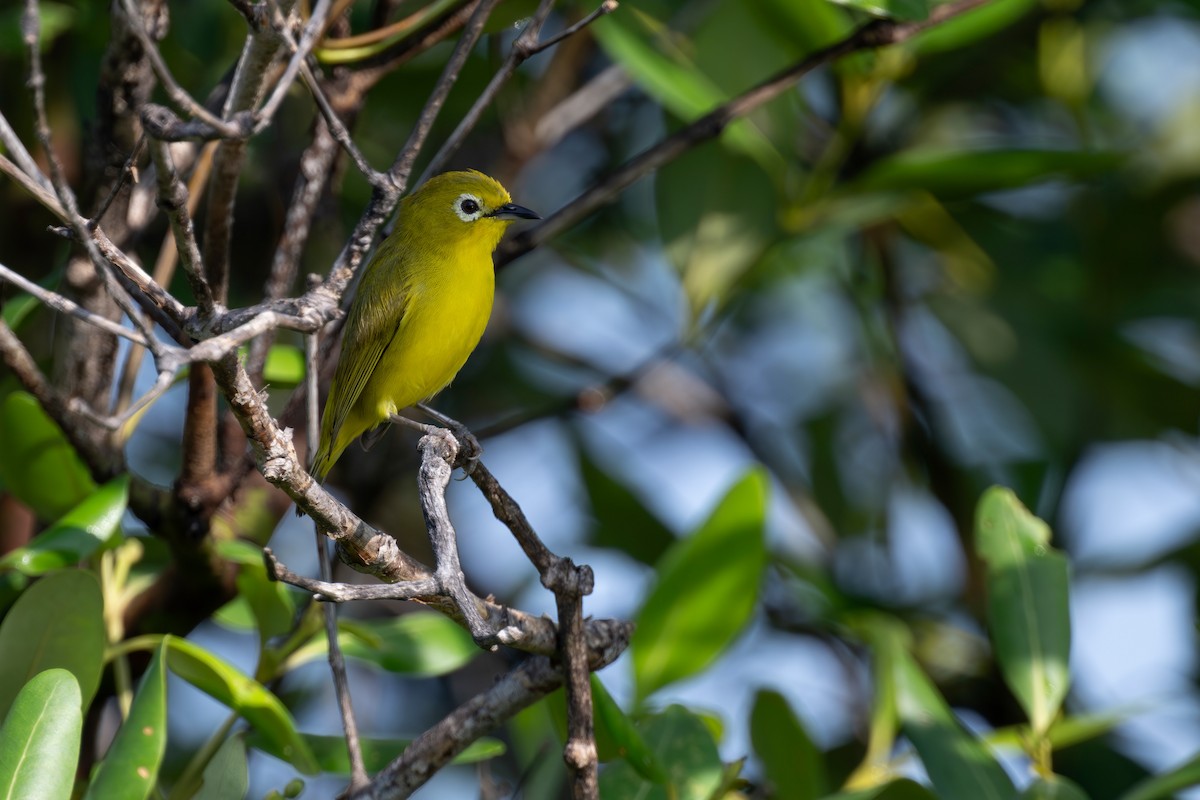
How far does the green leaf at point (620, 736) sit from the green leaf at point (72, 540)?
0.91 m

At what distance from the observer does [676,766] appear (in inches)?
91.9

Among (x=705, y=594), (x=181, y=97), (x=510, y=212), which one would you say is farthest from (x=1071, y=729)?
(x=181, y=97)

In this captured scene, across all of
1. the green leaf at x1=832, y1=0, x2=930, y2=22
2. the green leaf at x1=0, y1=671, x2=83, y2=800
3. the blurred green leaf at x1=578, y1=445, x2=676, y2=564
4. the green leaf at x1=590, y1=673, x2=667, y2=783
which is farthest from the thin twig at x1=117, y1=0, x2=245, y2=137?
the blurred green leaf at x1=578, y1=445, x2=676, y2=564

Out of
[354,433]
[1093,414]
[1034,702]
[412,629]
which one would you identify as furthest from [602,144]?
[1034,702]

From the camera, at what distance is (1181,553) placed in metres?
3.84

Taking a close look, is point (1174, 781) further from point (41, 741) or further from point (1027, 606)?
point (41, 741)

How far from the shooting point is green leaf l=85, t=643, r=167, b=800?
6.48 ft

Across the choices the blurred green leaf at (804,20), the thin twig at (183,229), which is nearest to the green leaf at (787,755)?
the blurred green leaf at (804,20)

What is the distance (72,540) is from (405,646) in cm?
73

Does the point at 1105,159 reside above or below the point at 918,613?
above

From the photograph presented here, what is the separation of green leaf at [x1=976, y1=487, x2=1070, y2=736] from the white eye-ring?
1.62 meters

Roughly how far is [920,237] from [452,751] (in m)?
2.80

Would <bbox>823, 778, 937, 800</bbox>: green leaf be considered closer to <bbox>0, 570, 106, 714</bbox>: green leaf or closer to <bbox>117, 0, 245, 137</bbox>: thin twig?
<bbox>0, 570, 106, 714</bbox>: green leaf

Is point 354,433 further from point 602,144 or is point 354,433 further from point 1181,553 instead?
point 1181,553
